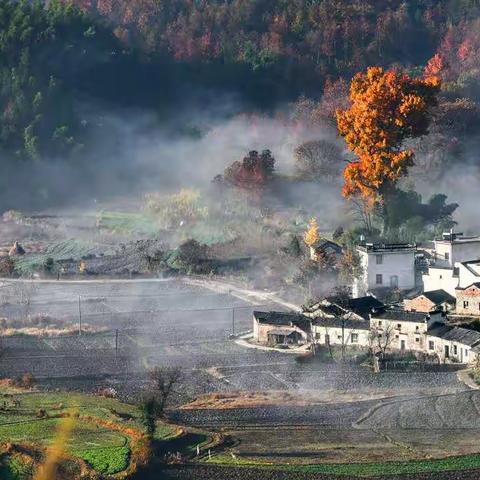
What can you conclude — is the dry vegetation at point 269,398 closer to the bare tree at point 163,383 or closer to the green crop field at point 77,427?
the bare tree at point 163,383

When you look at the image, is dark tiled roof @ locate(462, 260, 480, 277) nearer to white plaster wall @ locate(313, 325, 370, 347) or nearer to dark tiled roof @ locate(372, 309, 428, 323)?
dark tiled roof @ locate(372, 309, 428, 323)

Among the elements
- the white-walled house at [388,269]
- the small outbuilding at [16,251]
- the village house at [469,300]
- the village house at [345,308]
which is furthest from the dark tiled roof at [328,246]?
the small outbuilding at [16,251]

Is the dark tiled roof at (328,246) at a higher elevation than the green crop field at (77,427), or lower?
higher

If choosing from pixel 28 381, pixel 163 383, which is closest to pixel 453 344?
pixel 163 383

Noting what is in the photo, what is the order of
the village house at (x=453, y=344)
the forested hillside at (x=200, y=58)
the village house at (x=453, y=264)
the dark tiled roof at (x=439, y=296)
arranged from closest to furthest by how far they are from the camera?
1. the village house at (x=453, y=344)
2. the dark tiled roof at (x=439, y=296)
3. the village house at (x=453, y=264)
4. the forested hillside at (x=200, y=58)

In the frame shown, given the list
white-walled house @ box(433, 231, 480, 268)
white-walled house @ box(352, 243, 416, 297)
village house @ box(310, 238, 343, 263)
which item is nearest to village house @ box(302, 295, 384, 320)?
white-walled house @ box(352, 243, 416, 297)

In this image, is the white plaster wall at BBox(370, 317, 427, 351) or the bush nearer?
the bush
